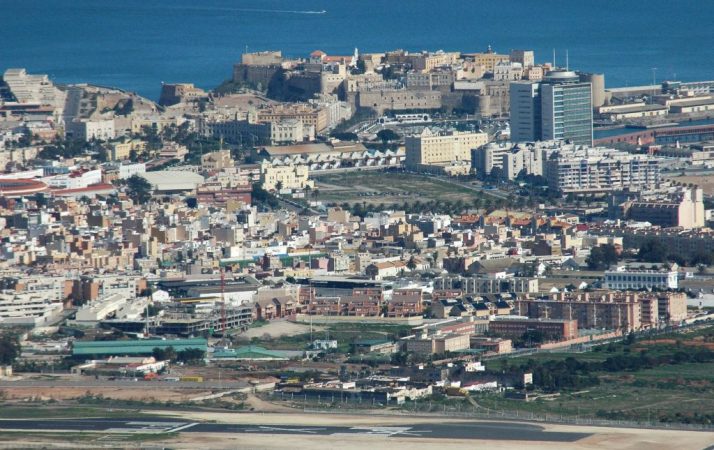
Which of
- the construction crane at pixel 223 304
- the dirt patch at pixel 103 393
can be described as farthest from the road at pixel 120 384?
the construction crane at pixel 223 304

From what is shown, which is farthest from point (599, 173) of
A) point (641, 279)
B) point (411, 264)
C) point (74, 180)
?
point (641, 279)

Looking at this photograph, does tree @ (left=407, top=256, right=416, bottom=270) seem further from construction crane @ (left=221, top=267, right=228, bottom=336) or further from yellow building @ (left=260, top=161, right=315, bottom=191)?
yellow building @ (left=260, top=161, right=315, bottom=191)

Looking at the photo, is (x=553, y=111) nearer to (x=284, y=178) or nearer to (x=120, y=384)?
(x=284, y=178)

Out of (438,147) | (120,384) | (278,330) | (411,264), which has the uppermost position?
(438,147)

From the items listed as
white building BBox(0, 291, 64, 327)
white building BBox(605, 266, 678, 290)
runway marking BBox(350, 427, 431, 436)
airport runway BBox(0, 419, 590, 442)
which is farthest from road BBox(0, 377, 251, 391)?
white building BBox(605, 266, 678, 290)

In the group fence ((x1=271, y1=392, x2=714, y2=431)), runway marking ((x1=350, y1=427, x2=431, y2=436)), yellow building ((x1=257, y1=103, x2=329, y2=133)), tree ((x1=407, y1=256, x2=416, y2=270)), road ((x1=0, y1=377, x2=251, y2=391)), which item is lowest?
runway marking ((x1=350, y1=427, x2=431, y2=436))

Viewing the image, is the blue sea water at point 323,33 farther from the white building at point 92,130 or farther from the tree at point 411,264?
the tree at point 411,264

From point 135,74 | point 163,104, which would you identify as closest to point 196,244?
point 163,104
